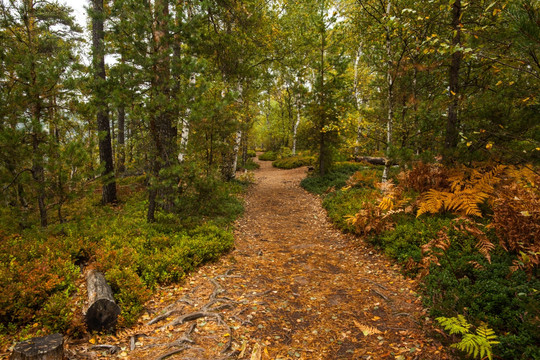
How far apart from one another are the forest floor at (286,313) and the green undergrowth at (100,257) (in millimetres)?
380

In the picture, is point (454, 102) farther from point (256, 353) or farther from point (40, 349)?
point (40, 349)

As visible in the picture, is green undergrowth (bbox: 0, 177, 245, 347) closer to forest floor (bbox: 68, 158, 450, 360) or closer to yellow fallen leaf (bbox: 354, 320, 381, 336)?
forest floor (bbox: 68, 158, 450, 360)

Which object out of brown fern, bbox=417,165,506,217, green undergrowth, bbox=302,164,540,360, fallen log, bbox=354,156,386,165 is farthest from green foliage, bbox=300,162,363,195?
green undergrowth, bbox=302,164,540,360

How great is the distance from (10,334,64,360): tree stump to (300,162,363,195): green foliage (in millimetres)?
11078

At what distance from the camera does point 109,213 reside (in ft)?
27.6

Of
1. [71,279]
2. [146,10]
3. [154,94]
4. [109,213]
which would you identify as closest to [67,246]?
[71,279]

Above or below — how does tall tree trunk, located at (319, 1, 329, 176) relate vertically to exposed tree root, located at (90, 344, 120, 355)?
above

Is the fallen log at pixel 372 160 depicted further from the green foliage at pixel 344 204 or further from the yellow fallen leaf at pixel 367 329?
the yellow fallen leaf at pixel 367 329

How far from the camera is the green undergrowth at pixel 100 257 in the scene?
3.56 m

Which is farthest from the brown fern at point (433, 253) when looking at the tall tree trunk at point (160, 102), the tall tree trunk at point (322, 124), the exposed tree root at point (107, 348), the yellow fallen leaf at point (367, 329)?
the tall tree trunk at point (322, 124)

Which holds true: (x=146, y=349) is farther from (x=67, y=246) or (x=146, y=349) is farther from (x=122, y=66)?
(x=122, y=66)

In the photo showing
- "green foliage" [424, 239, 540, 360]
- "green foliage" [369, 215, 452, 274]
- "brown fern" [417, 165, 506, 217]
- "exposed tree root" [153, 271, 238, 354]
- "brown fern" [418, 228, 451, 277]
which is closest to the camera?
"green foliage" [424, 239, 540, 360]

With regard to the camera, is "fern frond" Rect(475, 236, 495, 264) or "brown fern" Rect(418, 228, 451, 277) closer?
"fern frond" Rect(475, 236, 495, 264)

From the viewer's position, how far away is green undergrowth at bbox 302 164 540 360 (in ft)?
9.67
